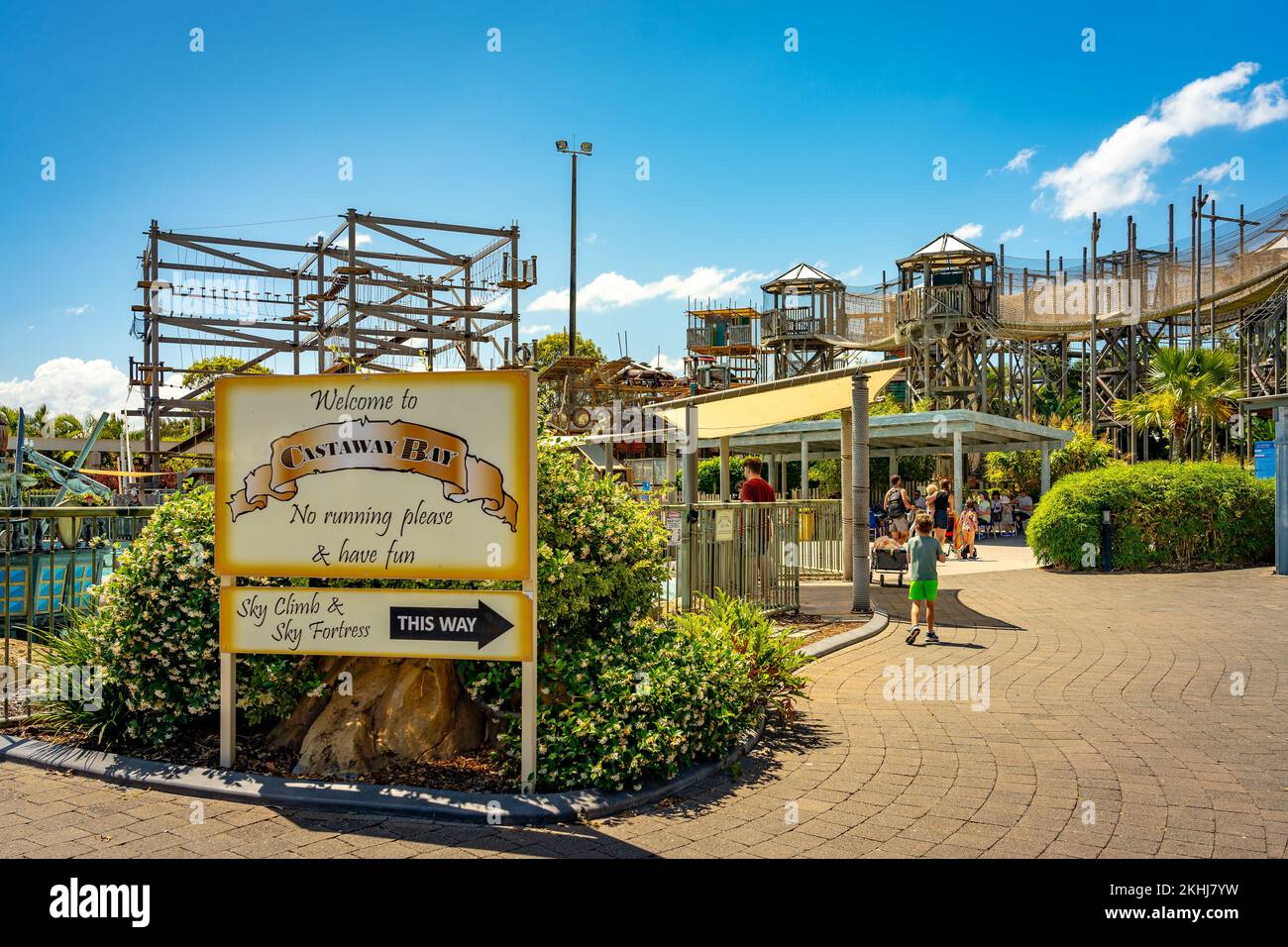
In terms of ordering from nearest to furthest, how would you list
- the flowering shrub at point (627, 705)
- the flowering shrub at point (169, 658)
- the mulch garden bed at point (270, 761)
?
the flowering shrub at point (627, 705)
the mulch garden bed at point (270, 761)
the flowering shrub at point (169, 658)

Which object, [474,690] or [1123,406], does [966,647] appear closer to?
[474,690]

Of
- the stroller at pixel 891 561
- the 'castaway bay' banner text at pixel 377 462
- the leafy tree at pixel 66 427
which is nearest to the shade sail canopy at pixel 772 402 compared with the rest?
the stroller at pixel 891 561

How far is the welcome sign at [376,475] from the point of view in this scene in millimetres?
5316

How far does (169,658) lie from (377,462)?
1807mm

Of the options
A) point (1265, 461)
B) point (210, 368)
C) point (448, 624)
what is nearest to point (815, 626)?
point (448, 624)

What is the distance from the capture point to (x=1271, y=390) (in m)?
33.9

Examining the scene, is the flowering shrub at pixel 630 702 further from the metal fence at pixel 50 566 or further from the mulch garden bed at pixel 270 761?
the metal fence at pixel 50 566

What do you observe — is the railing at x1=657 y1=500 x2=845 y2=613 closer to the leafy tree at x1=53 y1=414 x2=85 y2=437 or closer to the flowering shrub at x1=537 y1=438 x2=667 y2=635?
the flowering shrub at x1=537 y1=438 x2=667 y2=635

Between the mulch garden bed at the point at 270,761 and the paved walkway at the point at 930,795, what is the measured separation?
15.9 inches

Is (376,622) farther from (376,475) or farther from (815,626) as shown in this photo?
(815,626)

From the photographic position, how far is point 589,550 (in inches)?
244

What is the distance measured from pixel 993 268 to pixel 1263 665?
1310 inches

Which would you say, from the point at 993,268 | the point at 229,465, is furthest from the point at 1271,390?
the point at 229,465

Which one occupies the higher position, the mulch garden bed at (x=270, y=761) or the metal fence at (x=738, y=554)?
the metal fence at (x=738, y=554)
